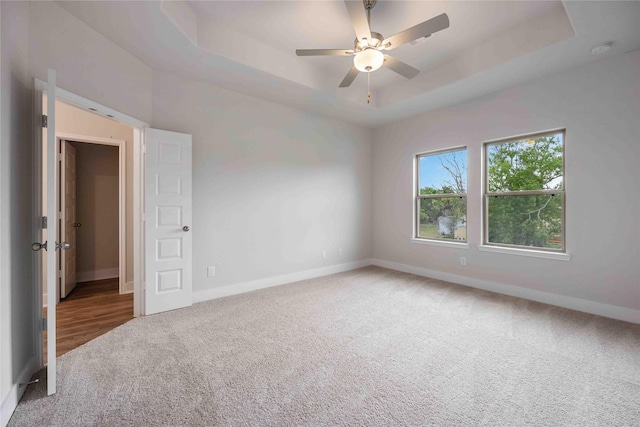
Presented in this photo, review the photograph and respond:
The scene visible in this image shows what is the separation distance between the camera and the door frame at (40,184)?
6.66 ft

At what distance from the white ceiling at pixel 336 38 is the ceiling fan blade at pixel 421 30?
0.50 meters

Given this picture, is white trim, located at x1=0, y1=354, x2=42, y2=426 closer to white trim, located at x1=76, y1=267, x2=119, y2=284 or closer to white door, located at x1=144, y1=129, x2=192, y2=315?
white door, located at x1=144, y1=129, x2=192, y2=315

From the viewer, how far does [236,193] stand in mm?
3867

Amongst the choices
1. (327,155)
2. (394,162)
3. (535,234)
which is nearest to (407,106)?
(394,162)

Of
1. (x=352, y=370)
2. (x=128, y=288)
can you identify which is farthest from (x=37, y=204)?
(x=352, y=370)

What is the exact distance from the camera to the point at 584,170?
3168mm

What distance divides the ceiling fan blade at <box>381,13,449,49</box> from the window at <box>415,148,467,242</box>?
8.33ft

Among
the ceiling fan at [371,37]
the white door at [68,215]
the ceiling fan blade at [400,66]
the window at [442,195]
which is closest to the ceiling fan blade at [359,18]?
the ceiling fan at [371,37]

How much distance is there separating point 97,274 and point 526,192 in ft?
22.1

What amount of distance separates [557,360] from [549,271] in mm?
1617

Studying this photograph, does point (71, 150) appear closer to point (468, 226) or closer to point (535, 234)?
point (468, 226)

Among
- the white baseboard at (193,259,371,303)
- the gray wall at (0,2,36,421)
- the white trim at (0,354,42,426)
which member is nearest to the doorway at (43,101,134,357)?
the white trim at (0,354,42,426)

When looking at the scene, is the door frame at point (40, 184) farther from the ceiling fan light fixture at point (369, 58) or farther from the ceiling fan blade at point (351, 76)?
the ceiling fan light fixture at point (369, 58)

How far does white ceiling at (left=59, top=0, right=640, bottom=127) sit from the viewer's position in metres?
2.42
